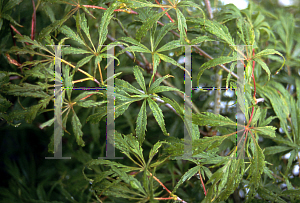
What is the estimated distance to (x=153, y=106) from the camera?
16.5 inches

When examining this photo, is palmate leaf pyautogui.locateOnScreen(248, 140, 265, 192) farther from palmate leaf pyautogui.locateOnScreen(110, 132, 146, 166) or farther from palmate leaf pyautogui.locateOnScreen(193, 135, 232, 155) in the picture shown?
palmate leaf pyautogui.locateOnScreen(110, 132, 146, 166)

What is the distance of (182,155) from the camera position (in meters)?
0.45

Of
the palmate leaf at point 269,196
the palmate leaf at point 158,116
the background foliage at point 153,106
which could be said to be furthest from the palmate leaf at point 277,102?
the palmate leaf at point 158,116

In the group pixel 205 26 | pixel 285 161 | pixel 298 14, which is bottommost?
pixel 285 161

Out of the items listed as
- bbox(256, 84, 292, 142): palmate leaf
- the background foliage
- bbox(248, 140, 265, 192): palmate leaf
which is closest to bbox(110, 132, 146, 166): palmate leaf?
the background foliage

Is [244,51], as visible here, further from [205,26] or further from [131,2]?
[131,2]

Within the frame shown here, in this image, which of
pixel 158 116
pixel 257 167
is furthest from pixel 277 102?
pixel 158 116

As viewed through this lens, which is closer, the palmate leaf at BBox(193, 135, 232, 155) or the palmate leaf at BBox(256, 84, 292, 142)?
the palmate leaf at BBox(193, 135, 232, 155)

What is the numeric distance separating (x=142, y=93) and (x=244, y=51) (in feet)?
0.77

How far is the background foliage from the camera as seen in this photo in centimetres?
43

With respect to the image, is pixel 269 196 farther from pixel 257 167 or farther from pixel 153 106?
pixel 153 106

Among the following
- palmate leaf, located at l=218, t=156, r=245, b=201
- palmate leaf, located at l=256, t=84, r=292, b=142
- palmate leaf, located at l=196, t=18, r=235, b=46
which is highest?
palmate leaf, located at l=196, t=18, r=235, b=46

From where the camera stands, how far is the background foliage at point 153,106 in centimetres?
43

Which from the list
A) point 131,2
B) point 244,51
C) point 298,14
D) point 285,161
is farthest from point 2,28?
point 298,14
